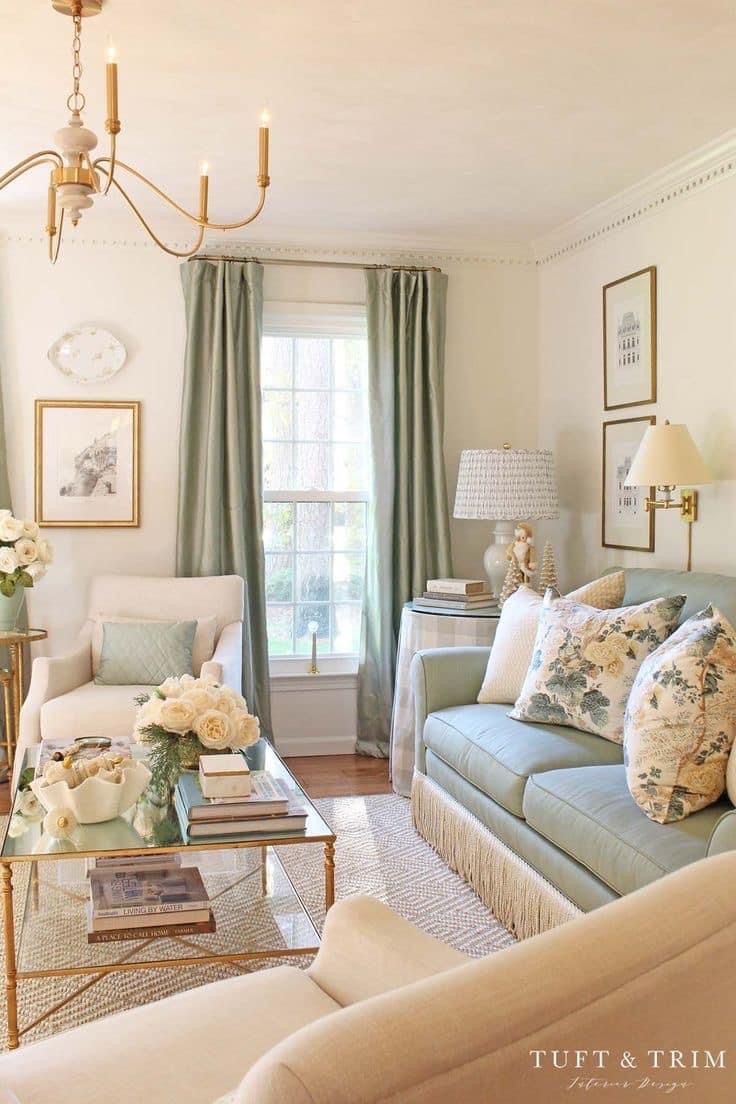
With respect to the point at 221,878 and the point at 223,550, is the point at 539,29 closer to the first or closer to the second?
the point at 221,878

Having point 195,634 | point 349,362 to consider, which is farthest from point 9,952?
point 349,362

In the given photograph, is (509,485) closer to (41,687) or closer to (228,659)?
(228,659)

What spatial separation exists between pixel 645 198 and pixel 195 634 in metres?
2.64

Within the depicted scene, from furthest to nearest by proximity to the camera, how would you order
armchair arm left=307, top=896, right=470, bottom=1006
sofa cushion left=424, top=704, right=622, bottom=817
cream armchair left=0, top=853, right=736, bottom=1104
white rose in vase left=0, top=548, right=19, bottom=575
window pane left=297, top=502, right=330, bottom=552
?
window pane left=297, top=502, right=330, bottom=552 → white rose in vase left=0, top=548, right=19, bottom=575 → sofa cushion left=424, top=704, right=622, bottom=817 → armchair arm left=307, top=896, right=470, bottom=1006 → cream armchair left=0, top=853, right=736, bottom=1104

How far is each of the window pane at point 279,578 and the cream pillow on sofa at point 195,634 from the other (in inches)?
26.2

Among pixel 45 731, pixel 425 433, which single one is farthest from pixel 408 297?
pixel 45 731

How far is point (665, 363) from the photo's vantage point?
13.9 ft

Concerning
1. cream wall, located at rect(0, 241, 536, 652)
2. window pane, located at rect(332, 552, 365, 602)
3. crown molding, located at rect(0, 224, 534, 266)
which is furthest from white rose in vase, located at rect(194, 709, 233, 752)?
crown molding, located at rect(0, 224, 534, 266)

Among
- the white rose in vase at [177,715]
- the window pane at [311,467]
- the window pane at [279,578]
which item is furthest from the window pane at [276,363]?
the white rose in vase at [177,715]

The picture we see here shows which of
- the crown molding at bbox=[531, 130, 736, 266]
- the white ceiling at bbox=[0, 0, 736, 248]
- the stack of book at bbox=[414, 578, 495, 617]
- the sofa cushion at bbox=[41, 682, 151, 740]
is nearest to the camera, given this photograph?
the white ceiling at bbox=[0, 0, 736, 248]

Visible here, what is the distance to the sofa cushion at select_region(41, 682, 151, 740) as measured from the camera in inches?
155

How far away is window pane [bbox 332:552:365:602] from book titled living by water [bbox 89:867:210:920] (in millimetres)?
2753

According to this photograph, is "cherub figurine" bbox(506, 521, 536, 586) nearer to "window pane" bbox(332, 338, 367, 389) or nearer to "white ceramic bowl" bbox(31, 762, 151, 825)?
"window pane" bbox(332, 338, 367, 389)

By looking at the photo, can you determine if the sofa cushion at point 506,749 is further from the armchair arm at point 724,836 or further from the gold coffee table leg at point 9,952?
the gold coffee table leg at point 9,952
